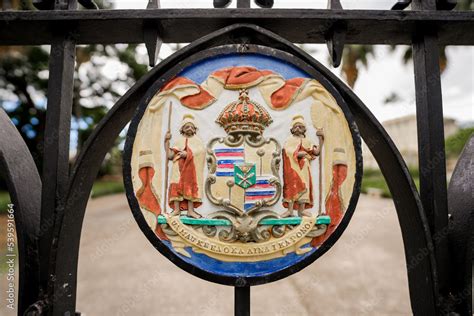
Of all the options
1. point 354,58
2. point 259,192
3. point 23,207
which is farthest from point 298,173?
point 354,58

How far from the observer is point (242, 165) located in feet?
5.22

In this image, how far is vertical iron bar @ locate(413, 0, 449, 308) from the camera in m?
1.61

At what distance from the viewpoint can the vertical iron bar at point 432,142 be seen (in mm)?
1609

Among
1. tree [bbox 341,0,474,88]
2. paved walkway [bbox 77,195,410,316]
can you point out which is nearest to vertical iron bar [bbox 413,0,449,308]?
paved walkway [bbox 77,195,410,316]

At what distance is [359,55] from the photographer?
14.3m

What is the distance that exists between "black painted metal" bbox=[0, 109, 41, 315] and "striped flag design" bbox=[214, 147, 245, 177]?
0.91 metres

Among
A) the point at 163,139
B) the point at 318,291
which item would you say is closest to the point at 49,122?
the point at 163,139

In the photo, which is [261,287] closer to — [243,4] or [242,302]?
[242,302]

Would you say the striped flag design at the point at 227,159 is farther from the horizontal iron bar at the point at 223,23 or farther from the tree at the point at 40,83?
the tree at the point at 40,83

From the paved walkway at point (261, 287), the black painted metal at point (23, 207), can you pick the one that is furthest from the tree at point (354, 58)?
the black painted metal at point (23, 207)

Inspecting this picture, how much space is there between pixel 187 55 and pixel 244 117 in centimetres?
41

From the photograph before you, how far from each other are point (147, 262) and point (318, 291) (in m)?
3.06

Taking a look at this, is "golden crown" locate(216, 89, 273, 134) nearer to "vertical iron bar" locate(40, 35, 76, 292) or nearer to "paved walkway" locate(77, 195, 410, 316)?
"vertical iron bar" locate(40, 35, 76, 292)

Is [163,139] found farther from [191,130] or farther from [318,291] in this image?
[318,291]
